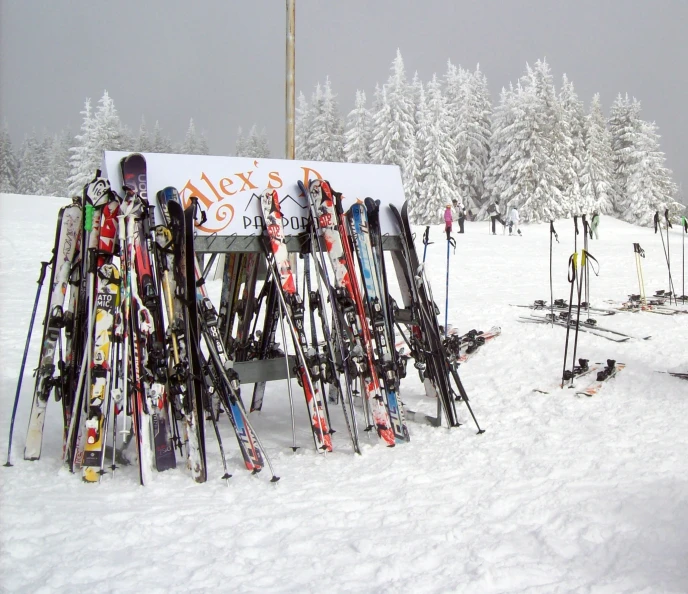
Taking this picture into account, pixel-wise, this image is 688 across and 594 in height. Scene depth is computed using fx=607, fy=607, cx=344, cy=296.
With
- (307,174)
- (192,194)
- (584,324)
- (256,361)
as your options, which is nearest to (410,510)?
(256,361)

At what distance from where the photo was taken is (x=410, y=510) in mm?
3623

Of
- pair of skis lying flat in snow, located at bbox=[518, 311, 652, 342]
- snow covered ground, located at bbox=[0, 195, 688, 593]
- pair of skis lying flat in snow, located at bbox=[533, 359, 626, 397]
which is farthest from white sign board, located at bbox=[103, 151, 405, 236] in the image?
pair of skis lying flat in snow, located at bbox=[518, 311, 652, 342]

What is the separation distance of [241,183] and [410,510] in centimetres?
307

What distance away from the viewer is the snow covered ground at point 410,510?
2834 mm

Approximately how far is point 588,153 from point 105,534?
41.3 meters

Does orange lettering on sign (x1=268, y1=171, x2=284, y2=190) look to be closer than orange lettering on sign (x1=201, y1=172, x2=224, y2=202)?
No

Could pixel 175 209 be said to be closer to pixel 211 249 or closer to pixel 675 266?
pixel 211 249

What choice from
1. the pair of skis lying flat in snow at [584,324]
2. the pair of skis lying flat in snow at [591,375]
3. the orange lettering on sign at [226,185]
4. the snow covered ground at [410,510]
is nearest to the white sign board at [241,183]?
the orange lettering on sign at [226,185]

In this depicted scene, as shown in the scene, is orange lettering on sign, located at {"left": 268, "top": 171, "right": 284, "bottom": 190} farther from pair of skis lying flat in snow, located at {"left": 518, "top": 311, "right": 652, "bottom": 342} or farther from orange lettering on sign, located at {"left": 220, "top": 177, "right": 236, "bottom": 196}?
pair of skis lying flat in snow, located at {"left": 518, "top": 311, "right": 652, "bottom": 342}

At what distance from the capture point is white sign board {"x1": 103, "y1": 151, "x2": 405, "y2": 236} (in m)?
4.96

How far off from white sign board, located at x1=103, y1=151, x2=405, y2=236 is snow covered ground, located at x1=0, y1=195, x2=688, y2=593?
1901 mm

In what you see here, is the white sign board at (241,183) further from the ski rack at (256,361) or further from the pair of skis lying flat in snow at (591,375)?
the pair of skis lying flat in snow at (591,375)

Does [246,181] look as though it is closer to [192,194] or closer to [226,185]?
[226,185]

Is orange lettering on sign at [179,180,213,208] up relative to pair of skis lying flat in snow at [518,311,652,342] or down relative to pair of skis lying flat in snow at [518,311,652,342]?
up
